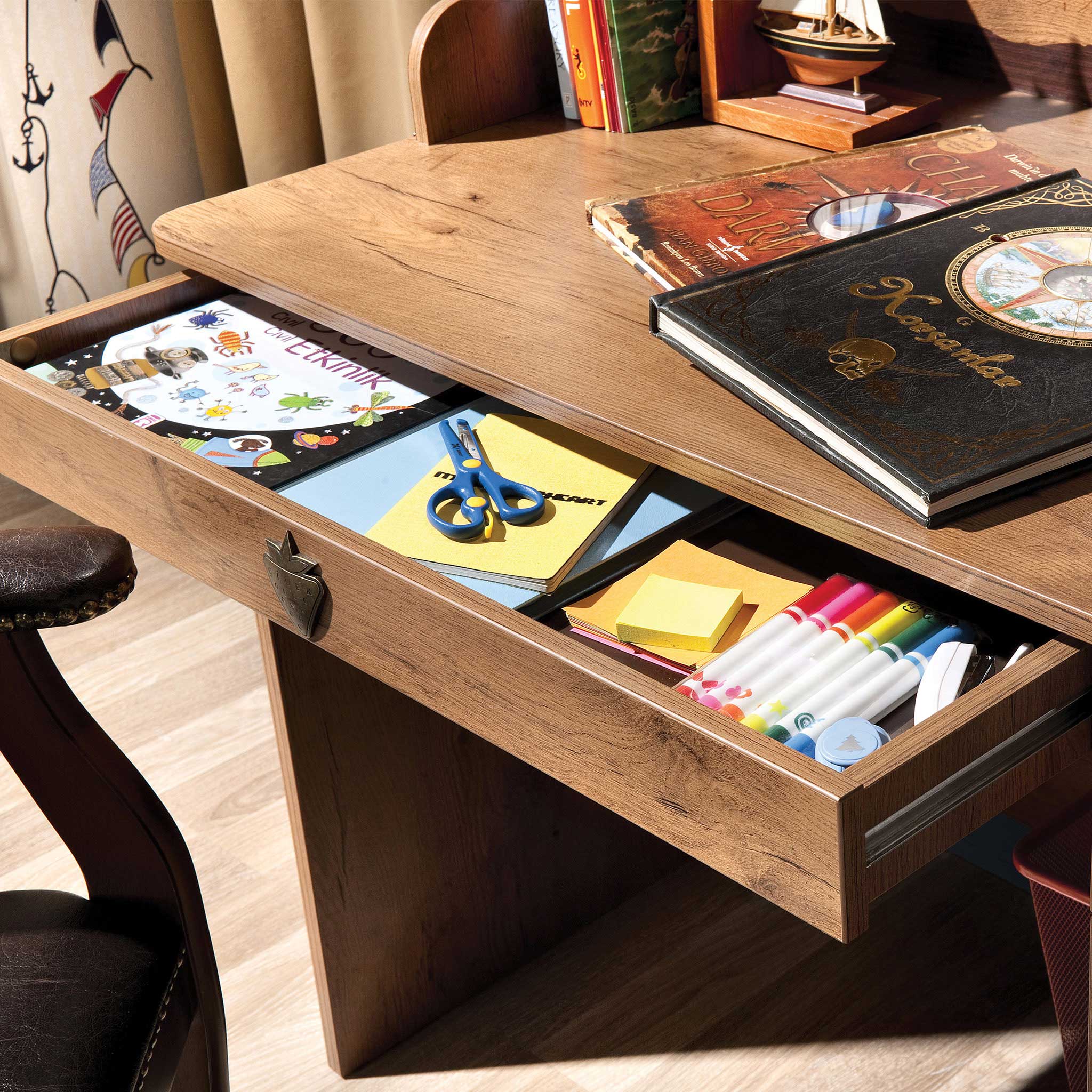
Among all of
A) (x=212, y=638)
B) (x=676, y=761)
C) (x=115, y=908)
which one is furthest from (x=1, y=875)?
(x=676, y=761)

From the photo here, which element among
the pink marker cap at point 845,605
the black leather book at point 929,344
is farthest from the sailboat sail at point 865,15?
the pink marker cap at point 845,605

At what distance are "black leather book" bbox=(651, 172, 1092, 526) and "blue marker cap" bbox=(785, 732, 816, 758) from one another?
0.12m

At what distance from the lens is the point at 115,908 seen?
769 mm

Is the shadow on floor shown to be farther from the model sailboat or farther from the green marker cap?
the model sailboat

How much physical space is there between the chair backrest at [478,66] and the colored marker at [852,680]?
0.63m

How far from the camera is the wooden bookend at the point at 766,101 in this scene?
1017 mm

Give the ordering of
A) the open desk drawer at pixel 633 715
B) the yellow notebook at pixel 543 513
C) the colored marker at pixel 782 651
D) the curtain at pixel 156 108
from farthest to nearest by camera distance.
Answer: the curtain at pixel 156 108 → the yellow notebook at pixel 543 513 → the colored marker at pixel 782 651 → the open desk drawer at pixel 633 715

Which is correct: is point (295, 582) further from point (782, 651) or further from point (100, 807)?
point (782, 651)

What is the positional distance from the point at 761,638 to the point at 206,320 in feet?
1.83

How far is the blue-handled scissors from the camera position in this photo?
2.65 feet

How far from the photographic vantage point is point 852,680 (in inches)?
26.5

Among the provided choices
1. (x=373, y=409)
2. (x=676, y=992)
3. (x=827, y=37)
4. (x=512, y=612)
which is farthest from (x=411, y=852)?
(x=827, y=37)

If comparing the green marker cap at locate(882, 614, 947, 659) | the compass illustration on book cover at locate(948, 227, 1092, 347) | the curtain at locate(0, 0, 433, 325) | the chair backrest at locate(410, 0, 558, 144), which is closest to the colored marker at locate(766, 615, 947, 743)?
the green marker cap at locate(882, 614, 947, 659)

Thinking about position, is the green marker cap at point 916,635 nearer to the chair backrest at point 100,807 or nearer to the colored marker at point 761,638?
the colored marker at point 761,638
